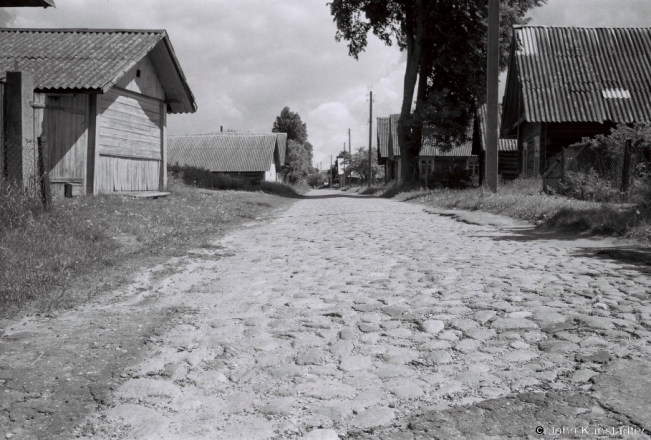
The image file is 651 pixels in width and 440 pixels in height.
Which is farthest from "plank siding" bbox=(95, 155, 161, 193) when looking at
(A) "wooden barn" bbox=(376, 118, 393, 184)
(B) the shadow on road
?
(A) "wooden barn" bbox=(376, 118, 393, 184)

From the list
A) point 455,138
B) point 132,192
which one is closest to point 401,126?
point 455,138

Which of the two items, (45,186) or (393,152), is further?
(393,152)

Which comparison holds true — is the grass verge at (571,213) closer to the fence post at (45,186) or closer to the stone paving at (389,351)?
the stone paving at (389,351)

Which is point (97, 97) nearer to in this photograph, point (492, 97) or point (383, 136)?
point (492, 97)

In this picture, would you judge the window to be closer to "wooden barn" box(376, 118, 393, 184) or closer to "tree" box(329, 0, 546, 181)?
"wooden barn" box(376, 118, 393, 184)

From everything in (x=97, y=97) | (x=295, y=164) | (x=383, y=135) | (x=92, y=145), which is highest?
(x=383, y=135)

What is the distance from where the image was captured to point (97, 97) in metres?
15.1

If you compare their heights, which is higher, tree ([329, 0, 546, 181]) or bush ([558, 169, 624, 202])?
tree ([329, 0, 546, 181])

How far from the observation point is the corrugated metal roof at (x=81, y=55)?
13922mm

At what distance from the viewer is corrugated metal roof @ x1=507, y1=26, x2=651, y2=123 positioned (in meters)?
21.2

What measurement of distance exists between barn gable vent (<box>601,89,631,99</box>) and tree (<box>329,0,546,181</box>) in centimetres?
763

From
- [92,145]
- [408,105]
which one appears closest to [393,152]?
[408,105]

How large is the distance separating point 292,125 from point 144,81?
75493 millimetres

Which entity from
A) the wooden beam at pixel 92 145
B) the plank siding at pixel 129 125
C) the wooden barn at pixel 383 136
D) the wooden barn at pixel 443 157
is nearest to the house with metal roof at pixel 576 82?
the plank siding at pixel 129 125
